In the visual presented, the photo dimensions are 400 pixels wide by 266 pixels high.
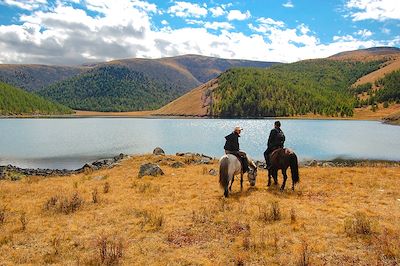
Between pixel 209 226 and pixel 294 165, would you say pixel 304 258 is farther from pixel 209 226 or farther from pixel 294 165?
pixel 294 165

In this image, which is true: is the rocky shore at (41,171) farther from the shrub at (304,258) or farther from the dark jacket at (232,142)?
the shrub at (304,258)

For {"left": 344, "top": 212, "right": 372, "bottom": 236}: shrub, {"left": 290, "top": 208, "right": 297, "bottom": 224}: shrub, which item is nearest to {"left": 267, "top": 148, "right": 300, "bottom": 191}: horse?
{"left": 290, "top": 208, "right": 297, "bottom": 224}: shrub

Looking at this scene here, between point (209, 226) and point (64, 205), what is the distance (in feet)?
26.7

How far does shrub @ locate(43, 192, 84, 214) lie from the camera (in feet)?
58.9

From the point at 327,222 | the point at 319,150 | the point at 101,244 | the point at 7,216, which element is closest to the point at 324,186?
the point at 327,222

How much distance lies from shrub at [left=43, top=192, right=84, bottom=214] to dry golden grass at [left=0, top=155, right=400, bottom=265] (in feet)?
0.98

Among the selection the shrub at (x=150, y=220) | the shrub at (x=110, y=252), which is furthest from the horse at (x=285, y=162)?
the shrub at (x=110, y=252)

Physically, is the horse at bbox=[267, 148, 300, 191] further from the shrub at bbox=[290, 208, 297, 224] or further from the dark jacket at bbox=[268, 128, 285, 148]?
the shrub at bbox=[290, 208, 297, 224]

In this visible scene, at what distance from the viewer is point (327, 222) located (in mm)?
14820

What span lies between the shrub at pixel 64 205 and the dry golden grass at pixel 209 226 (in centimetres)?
30

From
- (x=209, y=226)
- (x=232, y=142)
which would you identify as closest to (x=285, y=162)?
(x=232, y=142)

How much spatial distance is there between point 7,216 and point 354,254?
50.8 feet

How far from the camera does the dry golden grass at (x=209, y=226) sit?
1159 cm

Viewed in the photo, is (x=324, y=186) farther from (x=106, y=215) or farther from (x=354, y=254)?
(x=106, y=215)
